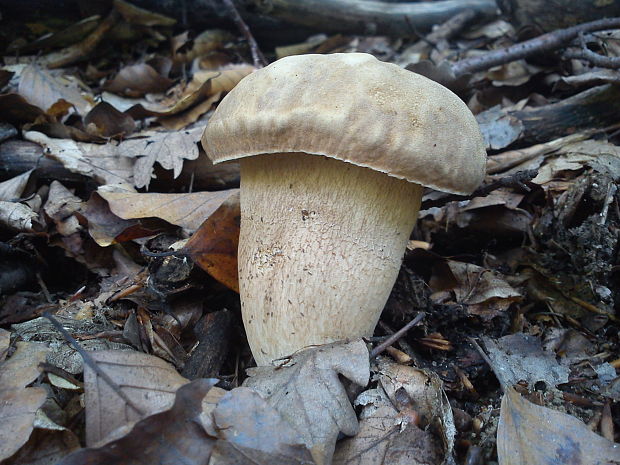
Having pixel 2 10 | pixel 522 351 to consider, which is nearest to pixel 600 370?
pixel 522 351

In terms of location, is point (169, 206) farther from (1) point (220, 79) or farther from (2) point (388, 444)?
(1) point (220, 79)

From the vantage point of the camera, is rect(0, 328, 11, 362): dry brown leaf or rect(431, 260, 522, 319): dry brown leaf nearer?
rect(0, 328, 11, 362): dry brown leaf

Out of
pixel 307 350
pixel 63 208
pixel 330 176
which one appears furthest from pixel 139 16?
pixel 307 350

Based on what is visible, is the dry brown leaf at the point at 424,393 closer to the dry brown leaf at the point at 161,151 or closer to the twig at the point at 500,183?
the twig at the point at 500,183

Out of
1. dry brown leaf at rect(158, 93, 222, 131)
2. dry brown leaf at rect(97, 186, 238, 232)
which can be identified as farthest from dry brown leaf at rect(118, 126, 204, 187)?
dry brown leaf at rect(158, 93, 222, 131)

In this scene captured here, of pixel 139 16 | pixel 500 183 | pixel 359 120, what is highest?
pixel 359 120

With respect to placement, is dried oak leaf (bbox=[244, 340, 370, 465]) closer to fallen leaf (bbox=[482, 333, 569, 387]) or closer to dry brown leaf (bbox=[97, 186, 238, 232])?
fallen leaf (bbox=[482, 333, 569, 387])
